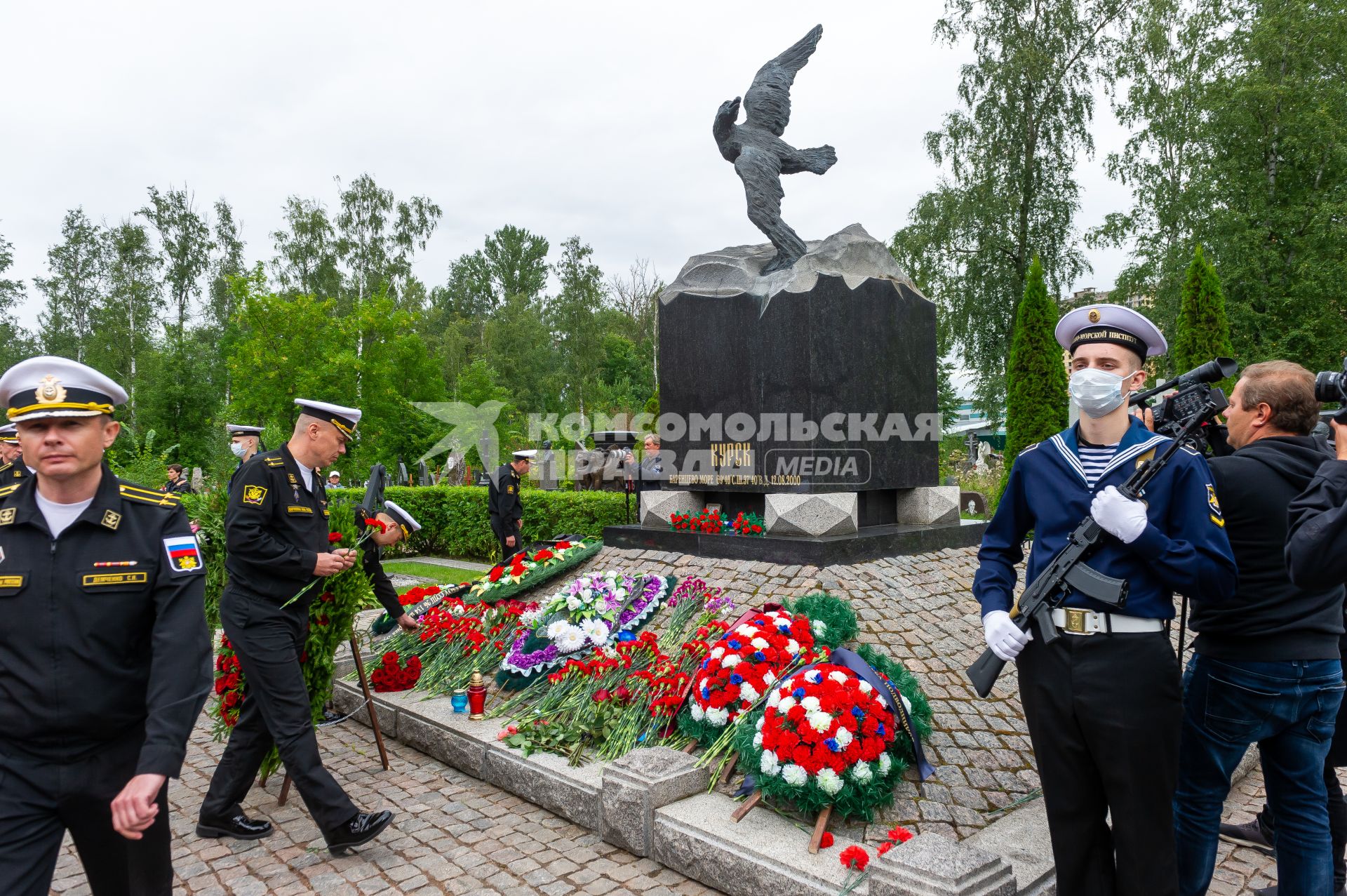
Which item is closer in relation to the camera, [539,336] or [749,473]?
[749,473]

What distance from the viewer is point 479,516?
50.2ft

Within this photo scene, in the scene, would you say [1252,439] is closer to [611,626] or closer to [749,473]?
[611,626]

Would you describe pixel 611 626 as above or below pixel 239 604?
below

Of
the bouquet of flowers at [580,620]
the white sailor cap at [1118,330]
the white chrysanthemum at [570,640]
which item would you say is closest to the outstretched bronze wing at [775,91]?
the bouquet of flowers at [580,620]

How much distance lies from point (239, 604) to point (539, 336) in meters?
39.5

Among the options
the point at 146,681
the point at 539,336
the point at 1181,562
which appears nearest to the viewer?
the point at 1181,562

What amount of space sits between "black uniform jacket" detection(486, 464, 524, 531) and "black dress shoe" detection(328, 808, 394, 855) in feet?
25.2

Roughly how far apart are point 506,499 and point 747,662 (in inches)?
301

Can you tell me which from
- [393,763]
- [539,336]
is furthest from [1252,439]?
[539,336]

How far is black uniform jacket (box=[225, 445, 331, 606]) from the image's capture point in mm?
4004

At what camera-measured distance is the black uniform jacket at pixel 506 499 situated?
452 inches

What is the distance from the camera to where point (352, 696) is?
6.06m

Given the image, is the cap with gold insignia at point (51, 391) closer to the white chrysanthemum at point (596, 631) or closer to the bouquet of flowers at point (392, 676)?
the white chrysanthemum at point (596, 631)

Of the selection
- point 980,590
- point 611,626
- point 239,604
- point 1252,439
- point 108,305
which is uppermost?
point 108,305
